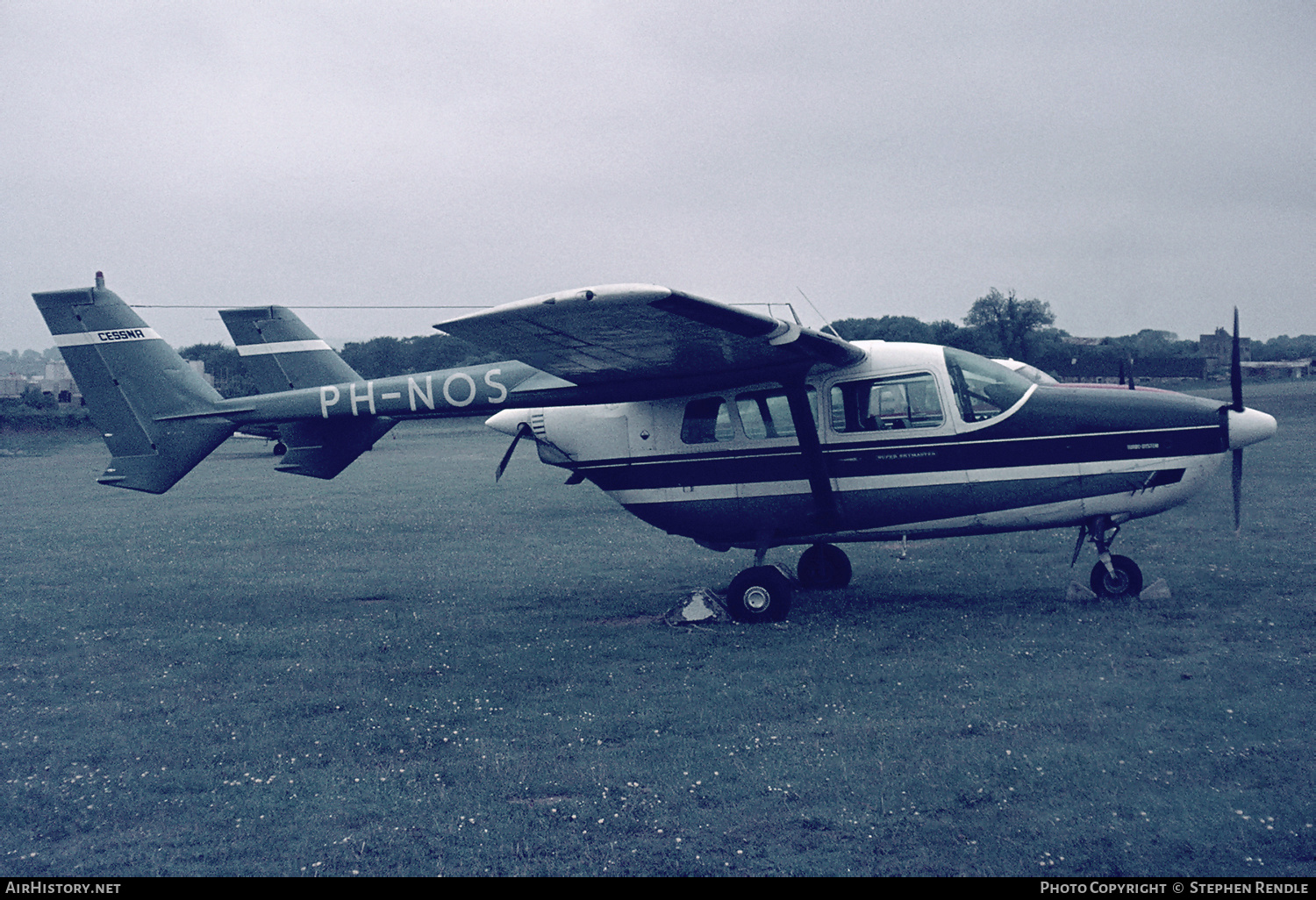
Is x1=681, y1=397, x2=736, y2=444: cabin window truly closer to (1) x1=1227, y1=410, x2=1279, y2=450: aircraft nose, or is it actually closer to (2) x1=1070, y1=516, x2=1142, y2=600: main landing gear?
(2) x1=1070, y1=516, x2=1142, y2=600: main landing gear

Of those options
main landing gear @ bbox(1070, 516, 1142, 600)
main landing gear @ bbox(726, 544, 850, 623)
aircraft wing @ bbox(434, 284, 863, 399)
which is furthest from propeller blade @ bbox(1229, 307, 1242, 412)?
main landing gear @ bbox(726, 544, 850, 623)

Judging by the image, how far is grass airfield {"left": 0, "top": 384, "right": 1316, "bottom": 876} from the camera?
15.4ft

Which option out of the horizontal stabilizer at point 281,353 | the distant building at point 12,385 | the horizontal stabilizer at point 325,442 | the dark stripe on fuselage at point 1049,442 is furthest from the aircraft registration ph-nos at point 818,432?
the distant building at point 12,385

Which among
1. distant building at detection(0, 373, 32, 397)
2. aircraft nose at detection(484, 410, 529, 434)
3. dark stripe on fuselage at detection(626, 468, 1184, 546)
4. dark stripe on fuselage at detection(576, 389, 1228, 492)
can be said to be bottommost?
dark stripe on fuselage at detection(626, 468, 1184, 546)

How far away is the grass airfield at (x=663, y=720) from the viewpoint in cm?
470

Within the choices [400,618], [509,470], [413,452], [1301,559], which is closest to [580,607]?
[400,618]

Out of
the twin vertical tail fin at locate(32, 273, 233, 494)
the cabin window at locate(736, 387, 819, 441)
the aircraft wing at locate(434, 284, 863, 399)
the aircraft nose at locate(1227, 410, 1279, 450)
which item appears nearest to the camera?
the aircraft wing at locate(434, 284, 863, 399)

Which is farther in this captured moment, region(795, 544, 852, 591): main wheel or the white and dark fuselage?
region(795, 544, 852, 591): main wheel

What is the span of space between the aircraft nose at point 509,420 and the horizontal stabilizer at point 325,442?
169 centimetres

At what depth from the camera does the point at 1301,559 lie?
11.2 meters

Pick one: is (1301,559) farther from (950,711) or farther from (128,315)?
(128,315)

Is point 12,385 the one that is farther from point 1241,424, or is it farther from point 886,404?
point 1241,424

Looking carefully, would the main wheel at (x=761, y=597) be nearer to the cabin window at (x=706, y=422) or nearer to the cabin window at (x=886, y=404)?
the cabin window at (x=706, y=422)

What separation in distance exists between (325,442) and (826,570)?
21.4 ft
